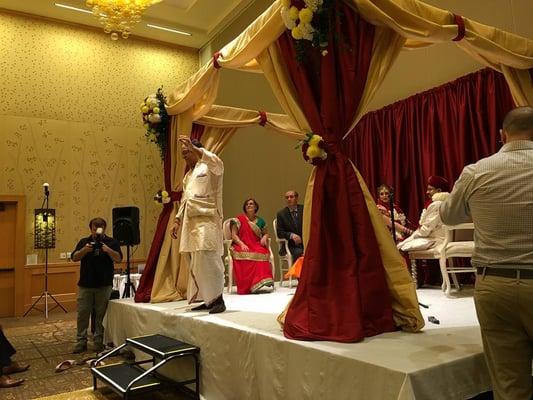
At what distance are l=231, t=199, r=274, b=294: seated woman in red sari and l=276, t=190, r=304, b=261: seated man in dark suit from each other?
299 mm

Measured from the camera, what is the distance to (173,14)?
904cm

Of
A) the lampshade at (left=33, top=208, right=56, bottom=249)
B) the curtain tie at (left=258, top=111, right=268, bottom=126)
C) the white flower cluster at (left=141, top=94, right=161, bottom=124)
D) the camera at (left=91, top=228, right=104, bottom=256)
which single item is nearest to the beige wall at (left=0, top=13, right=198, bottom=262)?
the lampshade at (left=33, top=208, right=56, bottom=249)

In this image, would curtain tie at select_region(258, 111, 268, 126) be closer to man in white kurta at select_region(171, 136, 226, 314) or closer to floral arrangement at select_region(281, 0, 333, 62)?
man in white kurta at select_region(171, 136, 226, 314)

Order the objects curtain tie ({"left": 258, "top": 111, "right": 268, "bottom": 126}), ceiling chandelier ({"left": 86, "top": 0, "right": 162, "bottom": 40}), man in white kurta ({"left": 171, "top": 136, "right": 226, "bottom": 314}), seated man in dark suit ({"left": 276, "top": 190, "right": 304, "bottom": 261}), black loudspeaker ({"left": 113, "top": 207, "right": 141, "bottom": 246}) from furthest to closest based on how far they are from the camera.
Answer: ceiling chandelier ({"left": 86, "top": 0, "right": 162, "bottom": 40}) → seated man in dark suit ({"left": 276, "top": 190, "right": 304, "bottom": 261}) → curtain tie ({"left": 258, "top": 111, "right": 268, "bottom": 126}) → black loudspeaker ({"left": 113, "top": 207, "right": 141, "bottom": 246}) → man in white kurta ({"left": 171, "top": 136, "right": 226, "bottom": 314})

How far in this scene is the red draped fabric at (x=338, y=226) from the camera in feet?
8.49

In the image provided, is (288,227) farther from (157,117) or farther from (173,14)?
→ (173,14)

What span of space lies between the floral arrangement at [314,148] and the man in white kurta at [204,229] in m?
1.33

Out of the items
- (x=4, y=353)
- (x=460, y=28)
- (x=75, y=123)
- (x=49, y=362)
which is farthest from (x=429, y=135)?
(x=75, y=123)

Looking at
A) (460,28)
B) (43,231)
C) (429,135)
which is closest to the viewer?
(460,28)

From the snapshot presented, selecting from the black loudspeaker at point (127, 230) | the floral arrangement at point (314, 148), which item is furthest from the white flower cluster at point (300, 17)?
the black loudspeaker at point (127, 230)

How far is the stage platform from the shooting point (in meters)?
2.01

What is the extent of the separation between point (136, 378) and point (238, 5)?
7.37m

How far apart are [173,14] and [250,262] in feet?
19.1

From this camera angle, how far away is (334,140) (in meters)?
2.89
